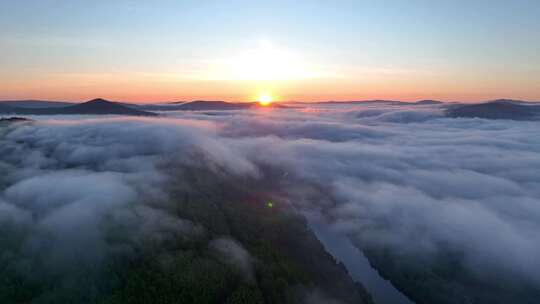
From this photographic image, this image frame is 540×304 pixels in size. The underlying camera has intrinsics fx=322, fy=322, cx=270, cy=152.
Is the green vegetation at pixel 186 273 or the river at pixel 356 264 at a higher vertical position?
the green vegetation at pixel 186 273

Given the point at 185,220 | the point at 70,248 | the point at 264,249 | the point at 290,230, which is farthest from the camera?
the point at 290,230

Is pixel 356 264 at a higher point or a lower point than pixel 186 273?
lower

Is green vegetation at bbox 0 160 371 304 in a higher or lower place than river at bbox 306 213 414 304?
higher

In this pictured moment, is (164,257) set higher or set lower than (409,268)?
higher

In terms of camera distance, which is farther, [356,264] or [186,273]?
[356,264]

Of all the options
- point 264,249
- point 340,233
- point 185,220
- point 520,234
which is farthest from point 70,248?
point 520,234

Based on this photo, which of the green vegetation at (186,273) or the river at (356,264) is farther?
the river at (356,264)

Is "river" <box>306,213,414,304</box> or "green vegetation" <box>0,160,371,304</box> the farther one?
"river" <box>306,213,414,304</box>

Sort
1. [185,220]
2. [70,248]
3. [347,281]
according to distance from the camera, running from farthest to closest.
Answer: [185,220]
[347,281]
[70,248]

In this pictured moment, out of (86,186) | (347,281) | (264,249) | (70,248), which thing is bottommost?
(347,281)

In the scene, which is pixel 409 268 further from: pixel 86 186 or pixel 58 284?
pixel 86 186

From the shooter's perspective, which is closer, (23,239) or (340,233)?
(23,239)
